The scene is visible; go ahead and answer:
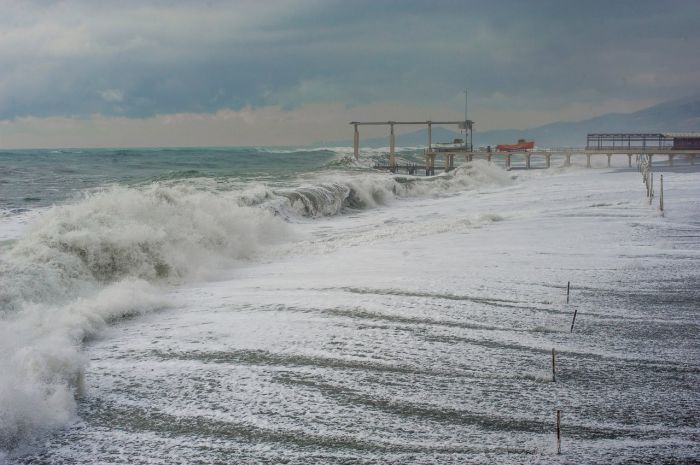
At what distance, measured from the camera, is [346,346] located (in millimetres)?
6824

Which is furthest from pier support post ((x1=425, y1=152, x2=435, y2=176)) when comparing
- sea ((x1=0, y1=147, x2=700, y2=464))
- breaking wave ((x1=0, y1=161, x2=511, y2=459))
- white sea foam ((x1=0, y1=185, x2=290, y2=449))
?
sea ((x1=0, y1=147, x2=700, y2=464))

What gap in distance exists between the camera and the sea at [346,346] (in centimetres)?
483

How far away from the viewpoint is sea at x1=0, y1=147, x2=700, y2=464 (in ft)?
15.9

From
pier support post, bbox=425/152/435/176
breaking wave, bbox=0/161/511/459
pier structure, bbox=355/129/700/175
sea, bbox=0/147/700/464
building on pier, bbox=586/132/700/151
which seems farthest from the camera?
building on pier, bbox=586/132/700/151

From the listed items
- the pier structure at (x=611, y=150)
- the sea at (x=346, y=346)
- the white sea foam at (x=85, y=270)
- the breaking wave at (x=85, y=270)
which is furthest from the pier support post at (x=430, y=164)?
the sea at (x=346, y=346)

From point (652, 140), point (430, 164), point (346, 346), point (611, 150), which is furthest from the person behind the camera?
point (652, 140)

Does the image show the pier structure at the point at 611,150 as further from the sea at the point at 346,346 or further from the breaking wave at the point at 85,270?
the sea at the point at 346,346

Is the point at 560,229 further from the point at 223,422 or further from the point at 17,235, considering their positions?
the point at 17,235

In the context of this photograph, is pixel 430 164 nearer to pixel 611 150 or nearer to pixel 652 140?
pixel 611 150

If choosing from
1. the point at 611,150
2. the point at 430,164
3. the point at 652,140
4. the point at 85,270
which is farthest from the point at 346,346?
the point at 652,140

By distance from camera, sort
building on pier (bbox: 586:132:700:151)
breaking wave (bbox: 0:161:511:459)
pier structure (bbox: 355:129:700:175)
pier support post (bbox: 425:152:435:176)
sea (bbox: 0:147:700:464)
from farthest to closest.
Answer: building on pier (bbox: 586:132:700:151), pier support post (bbox: 425:152:435:176), pier structure (bbox: 355:129:700:175), breaking wave (bbox: 0:161:511:459), sea (bbox: 0:147:700:464)

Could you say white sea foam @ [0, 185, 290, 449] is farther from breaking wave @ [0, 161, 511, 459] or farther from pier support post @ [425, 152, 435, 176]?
pier support post @ [425, 152, 435, 176]

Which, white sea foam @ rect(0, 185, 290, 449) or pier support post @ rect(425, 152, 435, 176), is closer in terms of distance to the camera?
white sea foam @ rect(0, 185, 290, 449)

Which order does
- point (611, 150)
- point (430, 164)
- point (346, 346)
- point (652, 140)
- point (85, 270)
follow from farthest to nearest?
point (652, 140), point (611, 150), point (430, 164), point (85, 270), point (346, 346)
